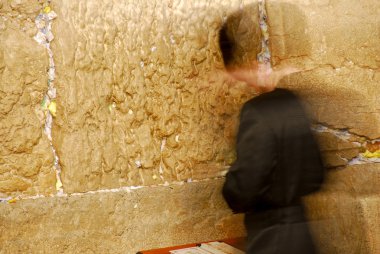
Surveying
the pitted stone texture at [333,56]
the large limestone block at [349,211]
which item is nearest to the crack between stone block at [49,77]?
the pitted stone texture at [333,56]

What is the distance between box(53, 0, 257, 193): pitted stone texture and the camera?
2354mm

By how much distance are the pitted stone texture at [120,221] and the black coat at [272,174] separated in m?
0.44

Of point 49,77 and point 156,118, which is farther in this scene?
point 156,118

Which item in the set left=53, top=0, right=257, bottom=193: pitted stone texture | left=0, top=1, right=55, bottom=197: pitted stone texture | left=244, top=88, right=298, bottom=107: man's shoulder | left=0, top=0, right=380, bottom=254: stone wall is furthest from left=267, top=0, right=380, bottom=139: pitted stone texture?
left=0, top=1, right=55, bottom=197: pitted stone texture

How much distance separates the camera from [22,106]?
224cm

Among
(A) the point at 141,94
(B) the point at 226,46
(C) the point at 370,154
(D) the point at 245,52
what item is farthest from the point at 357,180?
(A) the point at 141,94

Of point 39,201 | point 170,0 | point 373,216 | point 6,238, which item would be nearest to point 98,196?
point 39,201

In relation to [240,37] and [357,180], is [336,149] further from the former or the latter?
[240,37]

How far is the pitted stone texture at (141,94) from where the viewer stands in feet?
7.72

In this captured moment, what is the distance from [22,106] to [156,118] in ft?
2.20

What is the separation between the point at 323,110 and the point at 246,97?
1.52 ft

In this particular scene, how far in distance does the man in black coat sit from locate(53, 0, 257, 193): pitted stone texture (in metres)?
0.50

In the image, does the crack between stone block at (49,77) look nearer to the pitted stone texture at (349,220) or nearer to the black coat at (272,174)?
the black coat at (272,174)

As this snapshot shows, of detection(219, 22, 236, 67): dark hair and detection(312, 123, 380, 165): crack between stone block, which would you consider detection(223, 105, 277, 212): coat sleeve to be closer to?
detection(219, 22, 236, 67): dark hair
